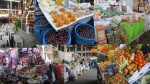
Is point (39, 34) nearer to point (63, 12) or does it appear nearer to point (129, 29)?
point (63, 12)

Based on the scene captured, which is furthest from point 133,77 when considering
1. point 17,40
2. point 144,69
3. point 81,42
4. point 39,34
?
point 17,40

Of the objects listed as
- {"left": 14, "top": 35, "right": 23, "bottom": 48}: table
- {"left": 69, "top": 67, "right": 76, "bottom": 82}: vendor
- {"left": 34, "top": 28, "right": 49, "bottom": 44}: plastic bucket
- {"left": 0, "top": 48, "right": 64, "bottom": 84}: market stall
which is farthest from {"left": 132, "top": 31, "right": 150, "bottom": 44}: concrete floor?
{"left": 14, "top": 35, "right": 23, "bottom": 48}: table

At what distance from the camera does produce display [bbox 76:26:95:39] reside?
9.91ft

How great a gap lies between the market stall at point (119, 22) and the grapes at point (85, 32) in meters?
0.08

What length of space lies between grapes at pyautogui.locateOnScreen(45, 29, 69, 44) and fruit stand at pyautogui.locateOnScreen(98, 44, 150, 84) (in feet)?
2.04

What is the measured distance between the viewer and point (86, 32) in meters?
3.05

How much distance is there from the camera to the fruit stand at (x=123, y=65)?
3403 mm

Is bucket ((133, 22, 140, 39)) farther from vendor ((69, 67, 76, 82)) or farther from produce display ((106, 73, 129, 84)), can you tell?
vendor ((69, 67, 76, 82))

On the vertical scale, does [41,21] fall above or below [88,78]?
above

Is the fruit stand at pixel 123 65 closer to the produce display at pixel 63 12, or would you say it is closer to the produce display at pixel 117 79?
the produce display at pixel 117 79

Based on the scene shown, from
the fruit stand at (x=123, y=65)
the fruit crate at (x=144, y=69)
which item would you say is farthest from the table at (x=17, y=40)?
the fruit crate at (x=144, y=69)

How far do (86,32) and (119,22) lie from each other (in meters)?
0.45

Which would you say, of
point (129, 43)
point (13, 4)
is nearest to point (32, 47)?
point (13, 4)

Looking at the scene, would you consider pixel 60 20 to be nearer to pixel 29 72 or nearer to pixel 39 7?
pixel 39 7
